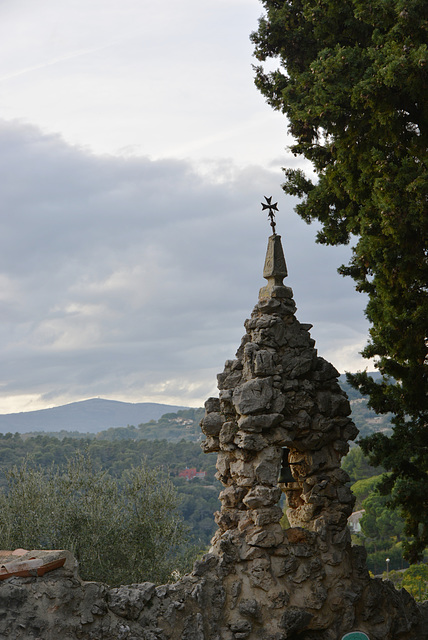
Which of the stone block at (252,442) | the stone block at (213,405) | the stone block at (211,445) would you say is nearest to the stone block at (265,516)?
the stone block at (252,442)

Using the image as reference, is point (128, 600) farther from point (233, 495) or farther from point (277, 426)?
point (277, 426)

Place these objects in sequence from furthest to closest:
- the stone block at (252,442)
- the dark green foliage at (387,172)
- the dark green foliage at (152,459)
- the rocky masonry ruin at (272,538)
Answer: the dark green foliage at (152,459) < the dark green foliage at (387,172) < the stone block at (252,442) < the rocky masonry ruin at (272,538)

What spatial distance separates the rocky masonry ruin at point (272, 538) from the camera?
23.3 ft

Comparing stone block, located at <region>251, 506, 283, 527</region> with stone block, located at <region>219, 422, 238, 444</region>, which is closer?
stone block, located at <region>251, 506, 283, 527</region>

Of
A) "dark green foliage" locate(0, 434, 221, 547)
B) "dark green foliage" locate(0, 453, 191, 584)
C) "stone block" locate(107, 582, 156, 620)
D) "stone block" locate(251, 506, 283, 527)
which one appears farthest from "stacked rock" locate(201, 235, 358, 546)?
"dark green foliage" locate(0, 434, 221, 547)

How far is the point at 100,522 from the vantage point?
695 inches

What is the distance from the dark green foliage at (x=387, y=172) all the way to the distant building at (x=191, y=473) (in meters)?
36.8

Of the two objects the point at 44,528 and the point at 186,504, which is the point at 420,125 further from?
the point at 186,504

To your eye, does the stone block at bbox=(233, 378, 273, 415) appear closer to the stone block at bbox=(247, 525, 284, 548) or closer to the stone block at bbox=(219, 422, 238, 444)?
the stone block at bbox=(219, 422, 238, 444)

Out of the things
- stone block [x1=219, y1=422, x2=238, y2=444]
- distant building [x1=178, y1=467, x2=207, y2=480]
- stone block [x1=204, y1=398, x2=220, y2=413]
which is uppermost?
stone block [x1=204, y1=398, x2=220, y2=413]

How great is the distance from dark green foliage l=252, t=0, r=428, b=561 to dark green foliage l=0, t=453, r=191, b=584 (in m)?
8.31

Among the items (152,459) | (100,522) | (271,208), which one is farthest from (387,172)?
(152,459)

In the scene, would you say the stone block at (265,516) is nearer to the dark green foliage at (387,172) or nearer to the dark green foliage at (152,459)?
the dark green foliage at (387,172)

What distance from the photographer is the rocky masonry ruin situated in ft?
23.3
